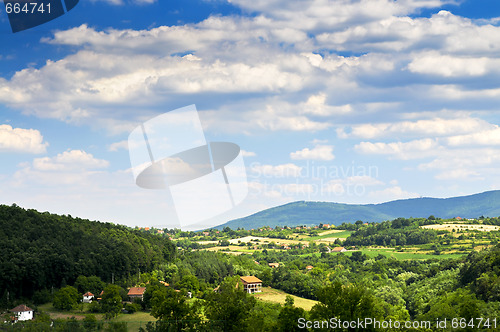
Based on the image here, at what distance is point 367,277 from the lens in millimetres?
92188

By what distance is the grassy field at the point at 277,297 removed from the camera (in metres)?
72.7

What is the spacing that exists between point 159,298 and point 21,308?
17.7 meters

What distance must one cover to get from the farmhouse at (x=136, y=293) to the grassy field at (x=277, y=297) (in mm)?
16441

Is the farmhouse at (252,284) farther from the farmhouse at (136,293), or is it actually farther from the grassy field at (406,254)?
the grassy field at (406,254)

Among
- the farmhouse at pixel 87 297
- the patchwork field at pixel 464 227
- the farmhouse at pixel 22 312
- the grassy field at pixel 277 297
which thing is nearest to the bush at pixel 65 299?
the farmhouse at pixel 87 297

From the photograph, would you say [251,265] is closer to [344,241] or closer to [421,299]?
[421,299]

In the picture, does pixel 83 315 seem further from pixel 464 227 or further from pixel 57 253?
pixel 464 227

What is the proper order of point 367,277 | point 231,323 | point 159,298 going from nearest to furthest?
1. point 231,323
2. point 159,298
3. point 367,277

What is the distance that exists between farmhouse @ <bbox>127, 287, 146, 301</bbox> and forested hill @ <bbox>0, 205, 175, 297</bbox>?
718 cm

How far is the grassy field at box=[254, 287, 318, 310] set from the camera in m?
72.7

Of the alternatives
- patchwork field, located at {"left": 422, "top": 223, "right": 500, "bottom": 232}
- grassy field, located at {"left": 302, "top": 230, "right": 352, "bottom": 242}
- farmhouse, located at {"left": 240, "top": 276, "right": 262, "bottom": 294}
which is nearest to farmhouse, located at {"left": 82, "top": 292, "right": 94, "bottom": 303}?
farmhouse, located at {"left": 240, "top": 276, "right": 262, "bottom": 294}

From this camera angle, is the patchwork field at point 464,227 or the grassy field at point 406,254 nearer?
the grassy field at point 406,254

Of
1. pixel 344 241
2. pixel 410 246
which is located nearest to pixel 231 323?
pixel 410 246

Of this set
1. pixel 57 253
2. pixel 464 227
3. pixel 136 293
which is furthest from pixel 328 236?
pixel 57 253
